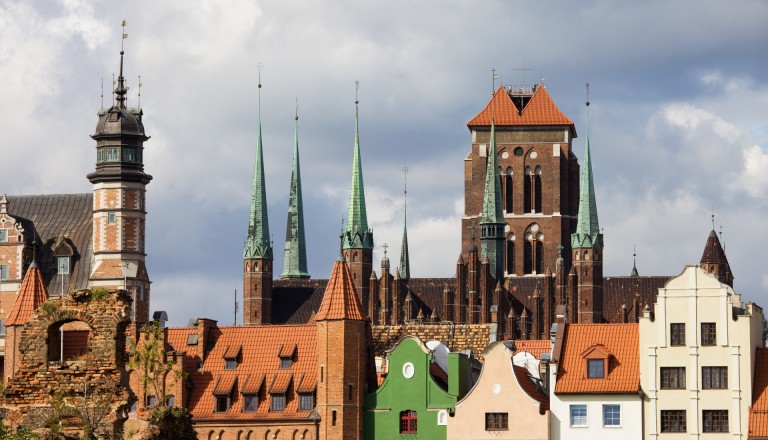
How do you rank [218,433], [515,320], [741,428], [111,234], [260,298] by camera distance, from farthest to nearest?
[260,298] → [515,320] → [111,234] → [218,433] → [741,428]

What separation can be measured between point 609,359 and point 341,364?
12.5m

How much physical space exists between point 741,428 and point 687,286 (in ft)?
20.0

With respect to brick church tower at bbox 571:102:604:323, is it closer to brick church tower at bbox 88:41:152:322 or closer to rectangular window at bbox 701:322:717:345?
brick church tower at bbox 88:41:152:322

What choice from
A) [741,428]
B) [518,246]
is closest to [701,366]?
[741,428]

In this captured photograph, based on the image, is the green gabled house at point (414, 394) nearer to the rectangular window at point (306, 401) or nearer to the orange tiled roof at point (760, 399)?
the rectangular window at point (306, 401)

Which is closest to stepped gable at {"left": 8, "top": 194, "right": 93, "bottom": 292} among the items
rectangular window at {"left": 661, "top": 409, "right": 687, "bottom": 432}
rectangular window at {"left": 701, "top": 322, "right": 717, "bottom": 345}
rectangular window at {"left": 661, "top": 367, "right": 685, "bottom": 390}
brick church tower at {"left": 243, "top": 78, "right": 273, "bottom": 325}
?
brick church tower at {"left": 243, "top": 78, "right": 273, "bottom": 325}

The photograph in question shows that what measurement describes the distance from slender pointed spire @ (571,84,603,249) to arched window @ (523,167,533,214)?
10.4 m

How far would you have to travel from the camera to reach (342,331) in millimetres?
88562

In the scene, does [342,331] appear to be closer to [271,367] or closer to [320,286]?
[271,367]

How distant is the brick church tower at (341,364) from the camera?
3428 inches

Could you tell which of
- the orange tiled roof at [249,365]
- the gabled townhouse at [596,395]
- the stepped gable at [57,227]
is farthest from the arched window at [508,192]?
the gabled townhouse at [596,395]

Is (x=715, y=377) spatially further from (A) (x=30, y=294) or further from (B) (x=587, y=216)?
(B) (x=587, y=216)

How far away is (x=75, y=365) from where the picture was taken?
142 feet

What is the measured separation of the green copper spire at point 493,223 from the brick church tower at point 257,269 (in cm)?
1781
